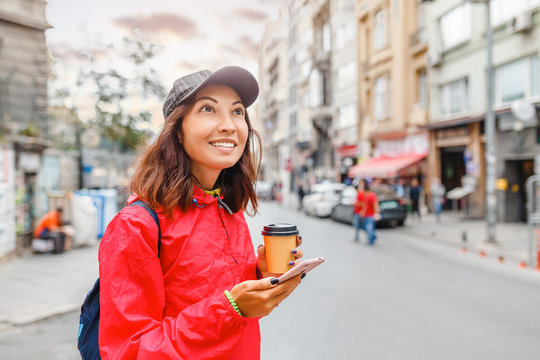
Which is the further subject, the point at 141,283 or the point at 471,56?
the point at 471,56

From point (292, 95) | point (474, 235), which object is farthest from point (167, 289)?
point (292, 95)

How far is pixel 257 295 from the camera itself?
1.29 meters

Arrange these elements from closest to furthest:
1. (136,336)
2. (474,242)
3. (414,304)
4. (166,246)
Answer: (136,336)
(166,246)
(414,304)
(474,242)

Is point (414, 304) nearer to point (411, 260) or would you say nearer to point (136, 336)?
point (411, 260)

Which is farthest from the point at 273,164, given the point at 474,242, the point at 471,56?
the point at 474,242

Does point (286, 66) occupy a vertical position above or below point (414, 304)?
above

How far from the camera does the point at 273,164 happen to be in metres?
66.6

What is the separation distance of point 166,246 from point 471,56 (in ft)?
66.8

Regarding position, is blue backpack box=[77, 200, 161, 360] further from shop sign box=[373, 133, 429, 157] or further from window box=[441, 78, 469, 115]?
shop sign box=[373, 133, 429, 157]

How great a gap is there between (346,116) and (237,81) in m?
31.3

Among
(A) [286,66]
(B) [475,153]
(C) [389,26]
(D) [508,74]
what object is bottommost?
(B) [475,153]

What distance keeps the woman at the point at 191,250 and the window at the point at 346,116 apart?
29.6m

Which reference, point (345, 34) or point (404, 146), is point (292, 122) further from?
point (404, 146)

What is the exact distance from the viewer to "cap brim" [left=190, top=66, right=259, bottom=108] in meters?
1.60
